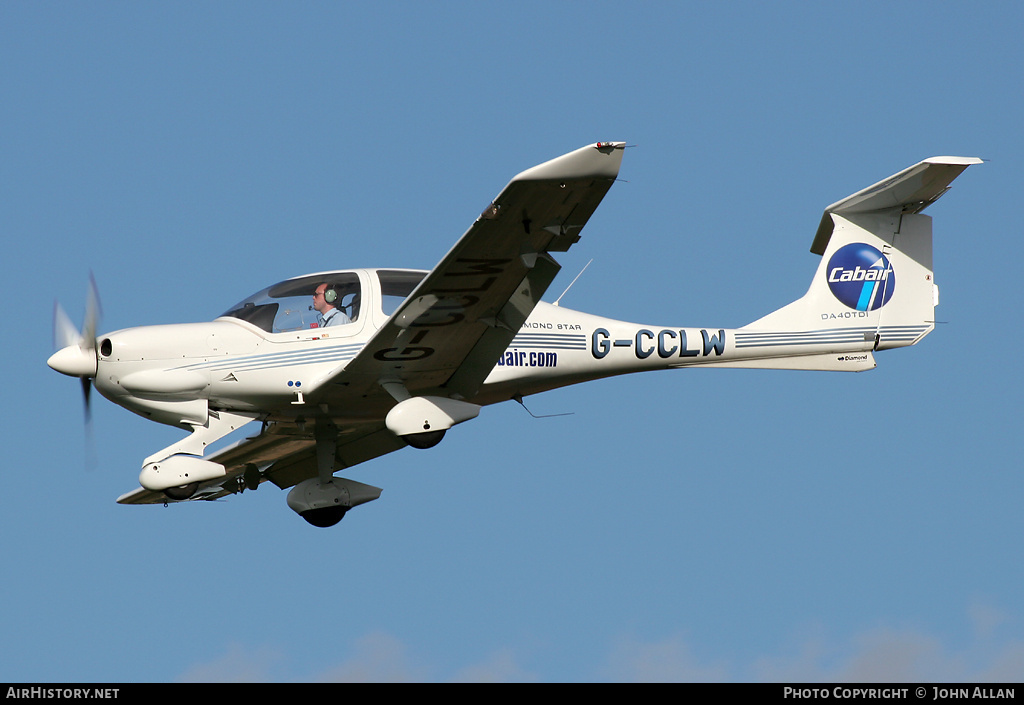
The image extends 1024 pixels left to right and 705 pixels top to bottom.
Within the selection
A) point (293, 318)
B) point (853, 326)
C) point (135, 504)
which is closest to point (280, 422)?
point (293, 318)

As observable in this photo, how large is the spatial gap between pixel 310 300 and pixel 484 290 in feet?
7.35

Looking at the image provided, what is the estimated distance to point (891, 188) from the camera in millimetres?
15352

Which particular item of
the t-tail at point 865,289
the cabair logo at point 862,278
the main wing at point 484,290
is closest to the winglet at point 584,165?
the main wing at point 484,290

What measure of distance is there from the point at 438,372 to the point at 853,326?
17.3 feet

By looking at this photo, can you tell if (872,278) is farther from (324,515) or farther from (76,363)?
(76,363)

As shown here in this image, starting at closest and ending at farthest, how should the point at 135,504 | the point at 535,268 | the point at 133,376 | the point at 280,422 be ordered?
the point at 535,268 → the point at 133,376 → the point at 280,422 → the point at 135,504

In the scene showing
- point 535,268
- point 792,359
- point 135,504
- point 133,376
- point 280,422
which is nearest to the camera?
point 535,268

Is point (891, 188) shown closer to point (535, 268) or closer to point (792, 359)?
point (792, 359)

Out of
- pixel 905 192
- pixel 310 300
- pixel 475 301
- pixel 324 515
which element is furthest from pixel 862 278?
pixel 324 515

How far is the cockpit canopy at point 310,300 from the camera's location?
13352 mm

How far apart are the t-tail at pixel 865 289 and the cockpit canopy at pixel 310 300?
13.5ft
